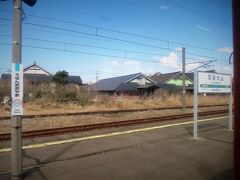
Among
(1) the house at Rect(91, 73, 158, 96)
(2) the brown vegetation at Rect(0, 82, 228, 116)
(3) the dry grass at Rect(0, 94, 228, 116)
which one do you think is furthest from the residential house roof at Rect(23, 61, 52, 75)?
(3) the dry grass at Rect(0, 94, 228, 116)

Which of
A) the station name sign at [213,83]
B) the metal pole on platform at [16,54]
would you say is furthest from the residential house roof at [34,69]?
the metal pole on platform at [16,54]

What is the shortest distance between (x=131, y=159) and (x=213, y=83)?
5.28 metres

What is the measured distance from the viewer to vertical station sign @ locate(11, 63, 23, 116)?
4660 mm

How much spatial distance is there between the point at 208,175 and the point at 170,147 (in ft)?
8.50

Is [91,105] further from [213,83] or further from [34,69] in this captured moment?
[34,69]

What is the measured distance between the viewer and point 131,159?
6.50m

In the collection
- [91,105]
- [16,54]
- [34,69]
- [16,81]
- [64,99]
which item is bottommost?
[91,105]

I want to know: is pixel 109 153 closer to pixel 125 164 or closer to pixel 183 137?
pixel 125 164

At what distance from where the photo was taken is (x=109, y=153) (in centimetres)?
715

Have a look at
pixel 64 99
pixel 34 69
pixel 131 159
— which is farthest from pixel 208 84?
pixel 34 69

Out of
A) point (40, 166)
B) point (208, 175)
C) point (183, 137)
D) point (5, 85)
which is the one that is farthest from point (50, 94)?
point (208, 175)

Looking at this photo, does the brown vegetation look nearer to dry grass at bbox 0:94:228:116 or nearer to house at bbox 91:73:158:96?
dry grass at bbox 0:94:228:116

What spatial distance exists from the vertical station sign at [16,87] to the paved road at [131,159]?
1.53 meters

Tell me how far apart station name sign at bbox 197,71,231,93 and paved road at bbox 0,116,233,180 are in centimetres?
190
